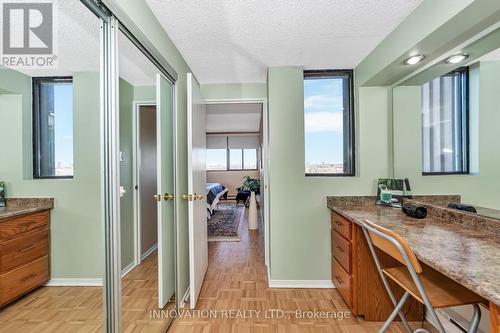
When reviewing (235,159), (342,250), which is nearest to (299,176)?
(342,250)

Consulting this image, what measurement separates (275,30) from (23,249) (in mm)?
1873

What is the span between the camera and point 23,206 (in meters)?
0.75

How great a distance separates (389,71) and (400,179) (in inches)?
39.4

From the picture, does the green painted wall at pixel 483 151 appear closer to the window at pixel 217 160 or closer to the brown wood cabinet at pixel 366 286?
the brown wood cabinet at pixel 366 286

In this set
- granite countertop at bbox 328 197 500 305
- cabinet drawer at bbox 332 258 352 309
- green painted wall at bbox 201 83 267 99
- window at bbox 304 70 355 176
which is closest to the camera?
granite countertop at bbox 328 197 500 305

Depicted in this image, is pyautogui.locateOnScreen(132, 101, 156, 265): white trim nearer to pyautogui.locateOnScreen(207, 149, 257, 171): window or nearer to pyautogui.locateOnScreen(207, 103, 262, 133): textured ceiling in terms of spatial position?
pyautogui.locateOnScreen(207, 103, 262, 133): textured ceiling

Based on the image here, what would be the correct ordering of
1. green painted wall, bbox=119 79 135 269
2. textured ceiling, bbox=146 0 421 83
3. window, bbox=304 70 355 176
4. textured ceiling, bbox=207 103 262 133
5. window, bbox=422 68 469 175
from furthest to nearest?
textured ceiling, bbox=207 103 262 133 → window, bbox=304 70 355 176 → window, bbox=422 68 469 175 → textured ceiling, bbox=146 0 421 83 → green painted wall, bbox=119 79 135 269

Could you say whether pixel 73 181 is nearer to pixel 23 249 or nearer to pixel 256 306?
pixel 23 249

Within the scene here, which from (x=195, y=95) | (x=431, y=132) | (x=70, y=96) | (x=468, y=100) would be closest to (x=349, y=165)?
(x=431, y=132)

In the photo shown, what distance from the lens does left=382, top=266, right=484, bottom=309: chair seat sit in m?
1.12

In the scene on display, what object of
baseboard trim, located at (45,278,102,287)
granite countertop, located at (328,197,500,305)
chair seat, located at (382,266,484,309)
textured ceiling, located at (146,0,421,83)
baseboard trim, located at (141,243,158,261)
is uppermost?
textured ceiling, located at (146,0,421,83)

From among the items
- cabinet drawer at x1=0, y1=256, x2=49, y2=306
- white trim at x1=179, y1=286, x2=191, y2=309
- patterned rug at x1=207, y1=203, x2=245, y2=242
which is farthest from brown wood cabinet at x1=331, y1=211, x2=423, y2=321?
patterned rug at x1=207, y1=203, x2=245, y2=242

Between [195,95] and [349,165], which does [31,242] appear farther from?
[349,165]

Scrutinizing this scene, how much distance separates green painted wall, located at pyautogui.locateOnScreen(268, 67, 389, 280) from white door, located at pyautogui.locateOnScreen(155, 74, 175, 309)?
981mm
